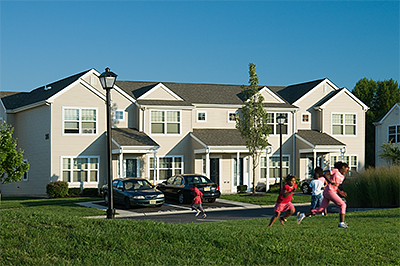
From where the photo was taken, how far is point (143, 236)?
8461mm

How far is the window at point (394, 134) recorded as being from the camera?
41000mm

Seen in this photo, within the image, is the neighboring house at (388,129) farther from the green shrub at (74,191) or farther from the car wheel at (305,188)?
the green shrub at (74,191)

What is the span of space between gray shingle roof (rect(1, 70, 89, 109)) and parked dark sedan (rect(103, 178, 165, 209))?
29.8 feet

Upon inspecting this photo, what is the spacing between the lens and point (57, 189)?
27.3m

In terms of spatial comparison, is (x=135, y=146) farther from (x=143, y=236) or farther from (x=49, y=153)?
(x=143, y=236)

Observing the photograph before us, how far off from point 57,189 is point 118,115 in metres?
6.86

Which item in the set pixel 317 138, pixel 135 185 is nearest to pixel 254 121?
pixel 317 138

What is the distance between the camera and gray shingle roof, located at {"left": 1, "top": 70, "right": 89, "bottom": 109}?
2965 cm

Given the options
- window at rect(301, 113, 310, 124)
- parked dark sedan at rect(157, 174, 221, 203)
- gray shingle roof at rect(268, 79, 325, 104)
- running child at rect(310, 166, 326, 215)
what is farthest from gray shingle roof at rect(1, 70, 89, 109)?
running child at rect(310, 166, 326, 215)

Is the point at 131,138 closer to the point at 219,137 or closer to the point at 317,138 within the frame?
the point at 219,137

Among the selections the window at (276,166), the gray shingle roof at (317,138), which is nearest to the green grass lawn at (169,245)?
the gray shingle roof at (317,138)

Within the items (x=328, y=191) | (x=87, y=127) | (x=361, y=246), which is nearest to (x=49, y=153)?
(x=87, y=127)

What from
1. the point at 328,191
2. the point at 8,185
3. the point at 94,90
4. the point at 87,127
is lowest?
the point at 8,185

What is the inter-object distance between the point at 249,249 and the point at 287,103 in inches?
1134
